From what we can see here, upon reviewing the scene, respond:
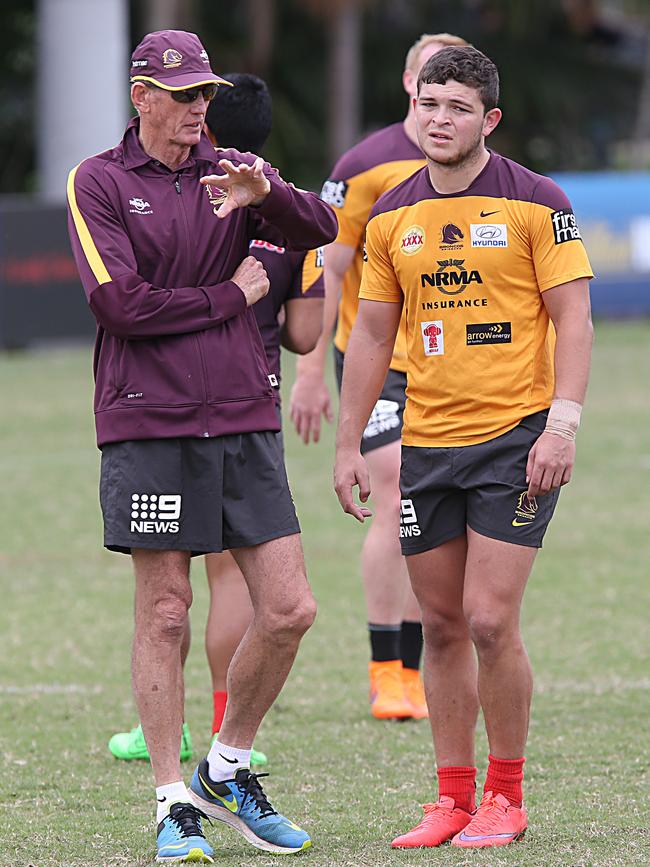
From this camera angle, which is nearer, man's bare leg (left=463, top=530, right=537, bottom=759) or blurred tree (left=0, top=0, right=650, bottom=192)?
man's bare leg (left=463, top=530, right=537, bottom=759)

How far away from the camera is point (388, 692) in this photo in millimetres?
6719

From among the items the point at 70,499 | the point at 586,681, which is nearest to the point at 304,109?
the point at 70,499

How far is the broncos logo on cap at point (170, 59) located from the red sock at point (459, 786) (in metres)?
2.24

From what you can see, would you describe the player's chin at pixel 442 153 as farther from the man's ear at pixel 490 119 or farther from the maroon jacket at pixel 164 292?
the maroon jacket at pixel 164 292

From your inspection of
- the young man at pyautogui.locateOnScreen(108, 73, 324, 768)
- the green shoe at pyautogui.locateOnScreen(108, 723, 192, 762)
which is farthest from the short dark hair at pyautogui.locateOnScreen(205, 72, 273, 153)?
the green shoe at pyautogui.locateOnScreen(108, 723, 192, 762)

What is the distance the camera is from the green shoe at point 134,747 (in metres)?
6.09

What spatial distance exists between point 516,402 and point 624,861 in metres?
1.33

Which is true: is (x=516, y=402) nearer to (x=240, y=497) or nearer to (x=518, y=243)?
(x=518, y=243)

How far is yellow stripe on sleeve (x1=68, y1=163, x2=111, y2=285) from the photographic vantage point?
4672 millimetres

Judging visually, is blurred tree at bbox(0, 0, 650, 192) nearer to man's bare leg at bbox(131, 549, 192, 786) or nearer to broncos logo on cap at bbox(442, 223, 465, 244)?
broncos logo on cap at bbox(442, 223, 465, 244)

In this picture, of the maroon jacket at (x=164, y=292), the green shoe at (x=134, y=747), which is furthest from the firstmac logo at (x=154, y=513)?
the green shoe at (x=134, y=747)

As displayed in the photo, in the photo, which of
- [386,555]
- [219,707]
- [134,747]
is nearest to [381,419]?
[386,555]

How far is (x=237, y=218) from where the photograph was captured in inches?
192

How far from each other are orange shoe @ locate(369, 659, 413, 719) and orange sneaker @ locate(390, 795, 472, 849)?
1592 millimetres
